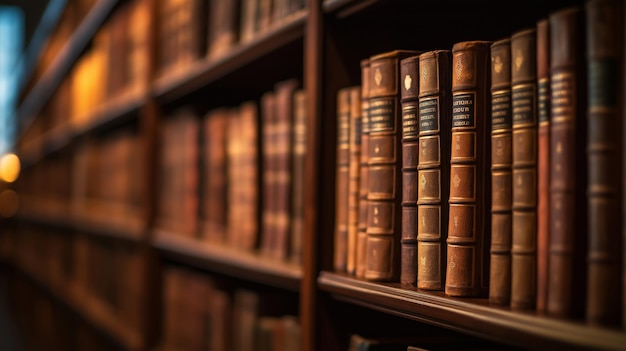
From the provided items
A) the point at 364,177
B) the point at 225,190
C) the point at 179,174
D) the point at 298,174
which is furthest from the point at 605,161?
the point at 179,174

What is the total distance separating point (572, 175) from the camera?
71cm

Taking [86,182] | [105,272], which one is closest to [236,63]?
[105,272]

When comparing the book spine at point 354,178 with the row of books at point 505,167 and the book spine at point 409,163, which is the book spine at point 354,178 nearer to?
the row of books at point 505,167

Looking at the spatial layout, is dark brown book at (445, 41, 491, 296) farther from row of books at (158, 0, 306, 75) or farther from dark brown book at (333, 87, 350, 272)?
row of books at (158, 0, 306, 75)

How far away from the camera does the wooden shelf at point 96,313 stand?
216 centimetres

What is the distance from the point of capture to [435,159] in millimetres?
896

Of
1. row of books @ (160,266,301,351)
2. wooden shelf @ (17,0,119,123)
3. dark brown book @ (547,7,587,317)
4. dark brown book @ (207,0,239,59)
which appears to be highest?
wooden shelf @ (17,0,119,123)

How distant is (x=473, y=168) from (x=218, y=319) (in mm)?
897

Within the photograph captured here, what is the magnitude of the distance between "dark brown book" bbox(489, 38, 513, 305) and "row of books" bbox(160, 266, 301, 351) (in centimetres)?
54

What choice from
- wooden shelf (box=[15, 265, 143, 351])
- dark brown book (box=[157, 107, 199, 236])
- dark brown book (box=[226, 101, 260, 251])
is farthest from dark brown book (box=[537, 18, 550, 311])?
wooden shelf (box=[15, 265, 143, 351])

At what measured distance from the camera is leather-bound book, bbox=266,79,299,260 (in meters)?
1.32

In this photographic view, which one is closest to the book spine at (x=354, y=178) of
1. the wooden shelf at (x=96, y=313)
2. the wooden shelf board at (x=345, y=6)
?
the wooden shelf board at (x=345, y=6)

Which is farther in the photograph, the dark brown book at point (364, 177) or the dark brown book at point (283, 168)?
the dark brown book at point (283, 168)

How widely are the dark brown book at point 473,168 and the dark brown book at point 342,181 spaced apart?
0.91 feet
